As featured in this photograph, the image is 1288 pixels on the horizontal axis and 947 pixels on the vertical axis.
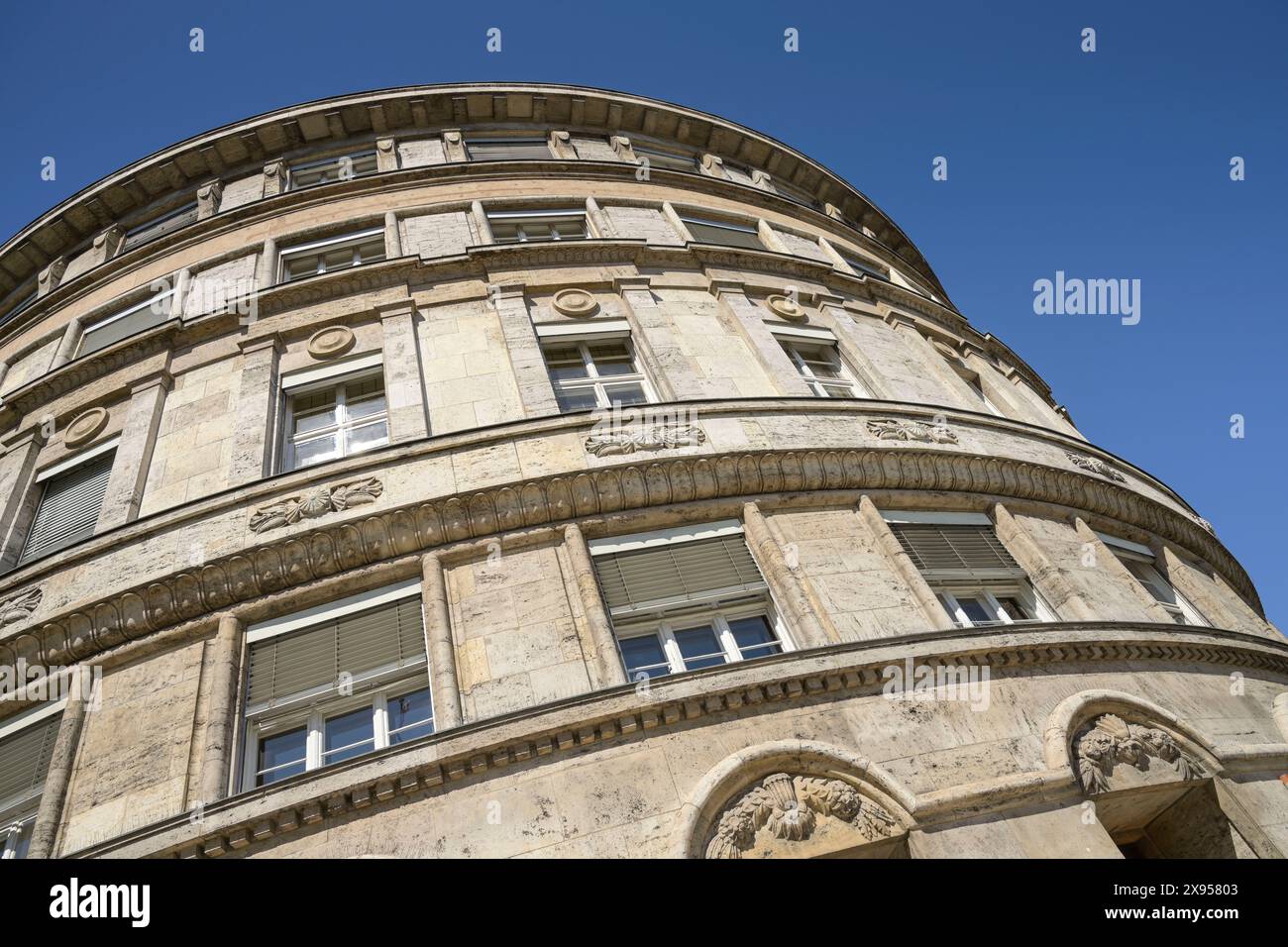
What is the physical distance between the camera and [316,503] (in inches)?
415

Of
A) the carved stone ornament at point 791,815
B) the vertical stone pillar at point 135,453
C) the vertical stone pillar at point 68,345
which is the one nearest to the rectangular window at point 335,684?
the carved stone ornament at point 791,815

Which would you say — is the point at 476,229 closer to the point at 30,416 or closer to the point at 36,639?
the point at 30,416

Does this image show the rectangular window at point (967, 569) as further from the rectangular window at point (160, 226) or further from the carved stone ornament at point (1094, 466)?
the rectangular window at point (160, 226)

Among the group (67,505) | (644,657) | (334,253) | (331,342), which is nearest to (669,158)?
(334,253)

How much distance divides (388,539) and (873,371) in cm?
867

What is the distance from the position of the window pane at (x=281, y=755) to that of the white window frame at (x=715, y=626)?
3.43 m

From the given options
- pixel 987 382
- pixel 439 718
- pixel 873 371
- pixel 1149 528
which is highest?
pixel 987 382

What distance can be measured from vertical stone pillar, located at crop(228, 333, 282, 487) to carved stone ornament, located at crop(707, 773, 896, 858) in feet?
24.4

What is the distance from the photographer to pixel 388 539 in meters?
10.1

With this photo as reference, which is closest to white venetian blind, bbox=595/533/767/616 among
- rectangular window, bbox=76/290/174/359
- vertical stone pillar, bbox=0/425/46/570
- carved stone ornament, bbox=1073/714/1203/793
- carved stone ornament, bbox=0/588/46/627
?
carved stone ornament, bbox=1073/714/1203/793

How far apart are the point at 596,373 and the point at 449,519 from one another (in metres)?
4.37

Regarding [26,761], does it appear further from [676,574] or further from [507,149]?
[507,149]

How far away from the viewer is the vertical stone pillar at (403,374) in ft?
39.2
